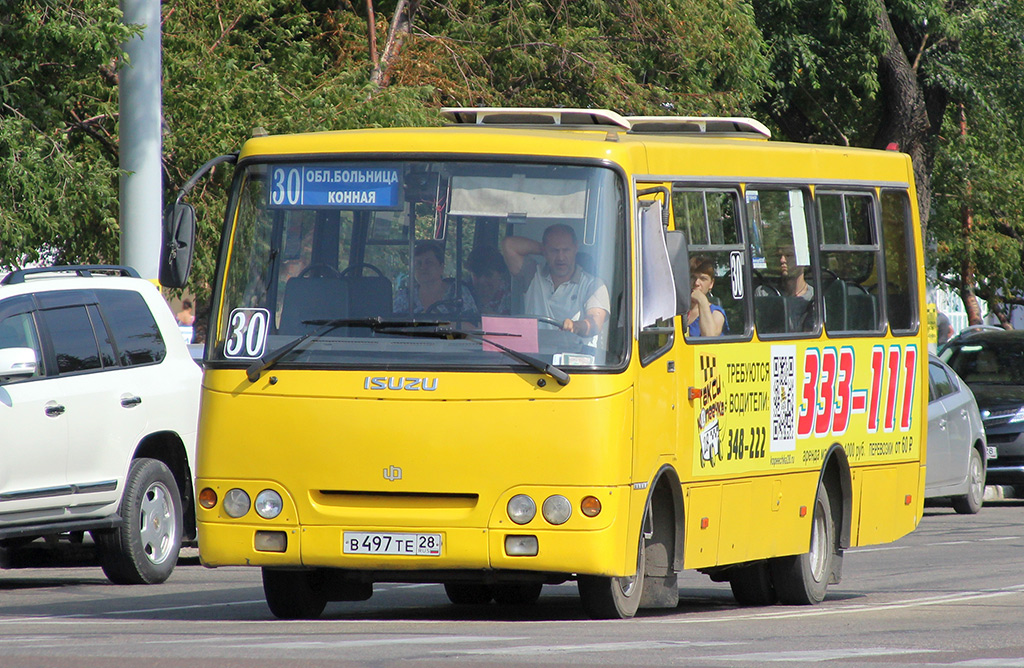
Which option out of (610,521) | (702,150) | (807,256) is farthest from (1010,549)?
(610,521)

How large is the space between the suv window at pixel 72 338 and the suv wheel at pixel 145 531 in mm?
838

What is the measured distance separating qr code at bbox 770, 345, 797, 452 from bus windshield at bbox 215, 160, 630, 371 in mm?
2175

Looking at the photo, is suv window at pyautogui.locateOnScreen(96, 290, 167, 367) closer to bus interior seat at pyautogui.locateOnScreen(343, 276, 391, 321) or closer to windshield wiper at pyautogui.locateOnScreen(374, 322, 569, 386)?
bus interior seat at pyautogui.locateOnScreen(343, 276, 391, 321)

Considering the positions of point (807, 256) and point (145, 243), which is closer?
point (807, 256)

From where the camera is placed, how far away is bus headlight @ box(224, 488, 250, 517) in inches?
373

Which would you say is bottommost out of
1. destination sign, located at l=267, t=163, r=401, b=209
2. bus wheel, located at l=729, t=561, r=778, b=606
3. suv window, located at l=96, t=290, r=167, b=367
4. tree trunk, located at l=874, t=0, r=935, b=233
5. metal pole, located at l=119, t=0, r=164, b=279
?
bus wheel, located at l=729, t=561, r=778, b=606

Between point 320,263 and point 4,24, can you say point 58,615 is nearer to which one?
point 320,263

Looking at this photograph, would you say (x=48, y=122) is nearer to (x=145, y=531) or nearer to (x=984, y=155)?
(x=145, y=531)

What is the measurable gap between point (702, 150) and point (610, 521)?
8.32 feet

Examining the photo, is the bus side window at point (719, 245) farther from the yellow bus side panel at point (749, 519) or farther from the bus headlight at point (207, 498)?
the bus headlight at point (207, 498)

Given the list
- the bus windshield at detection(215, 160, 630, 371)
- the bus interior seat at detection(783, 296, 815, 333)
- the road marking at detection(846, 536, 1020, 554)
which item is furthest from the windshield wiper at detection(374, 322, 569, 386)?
the road marking at detection(846, 536, 1020, 554)

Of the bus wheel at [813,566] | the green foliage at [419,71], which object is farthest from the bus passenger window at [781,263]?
the green foliage at [419,71]

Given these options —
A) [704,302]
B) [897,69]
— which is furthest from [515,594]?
[897,69]

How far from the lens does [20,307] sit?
12.2 metres
